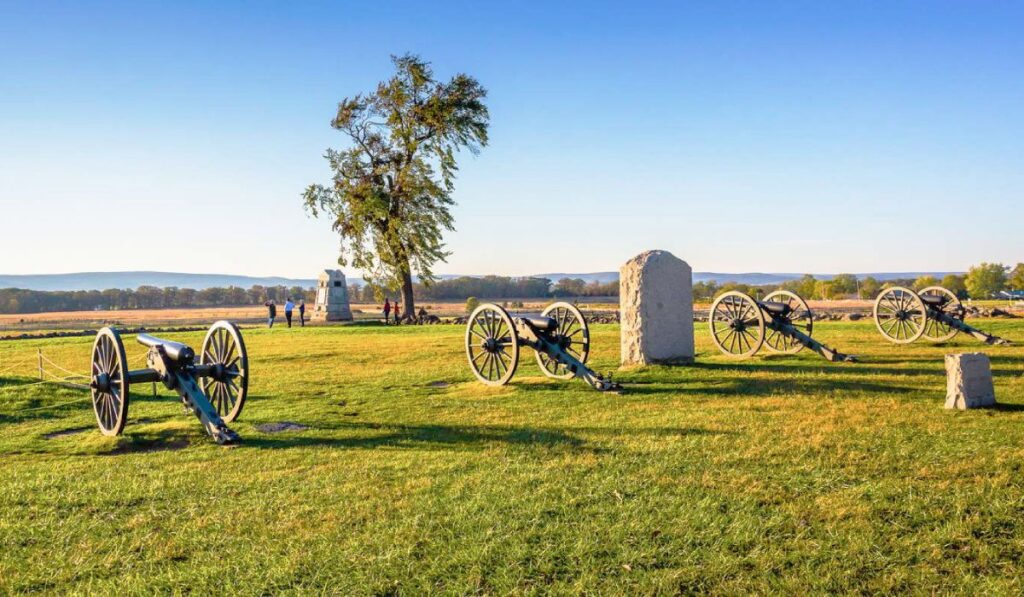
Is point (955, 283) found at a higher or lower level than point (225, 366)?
higher

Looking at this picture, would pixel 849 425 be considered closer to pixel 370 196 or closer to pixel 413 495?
pixel 413 495

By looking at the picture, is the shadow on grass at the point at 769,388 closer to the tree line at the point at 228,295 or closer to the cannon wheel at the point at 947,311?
the cannon wheel at the point at 947,311

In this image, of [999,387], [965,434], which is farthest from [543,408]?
[999,387]

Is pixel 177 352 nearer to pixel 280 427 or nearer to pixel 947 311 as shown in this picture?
pixel 280 427

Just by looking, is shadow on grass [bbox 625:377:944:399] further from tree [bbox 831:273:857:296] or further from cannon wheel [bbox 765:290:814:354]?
tree [bbox 831:273:857:296]

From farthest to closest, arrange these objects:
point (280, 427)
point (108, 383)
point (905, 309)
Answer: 1. point (905, 309)
2. point (280, 427)
3. point (108, 383)

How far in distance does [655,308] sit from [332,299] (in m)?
25.3

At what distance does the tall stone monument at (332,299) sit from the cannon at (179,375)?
84.5 feet

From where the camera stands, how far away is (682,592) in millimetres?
3771

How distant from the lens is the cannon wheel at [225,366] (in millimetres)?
8617

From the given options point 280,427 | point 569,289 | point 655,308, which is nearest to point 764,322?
point 655,308

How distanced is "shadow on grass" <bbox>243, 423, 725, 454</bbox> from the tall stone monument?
27.4 m

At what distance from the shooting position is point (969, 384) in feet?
27.4

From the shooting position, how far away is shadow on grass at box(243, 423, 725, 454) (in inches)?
292
